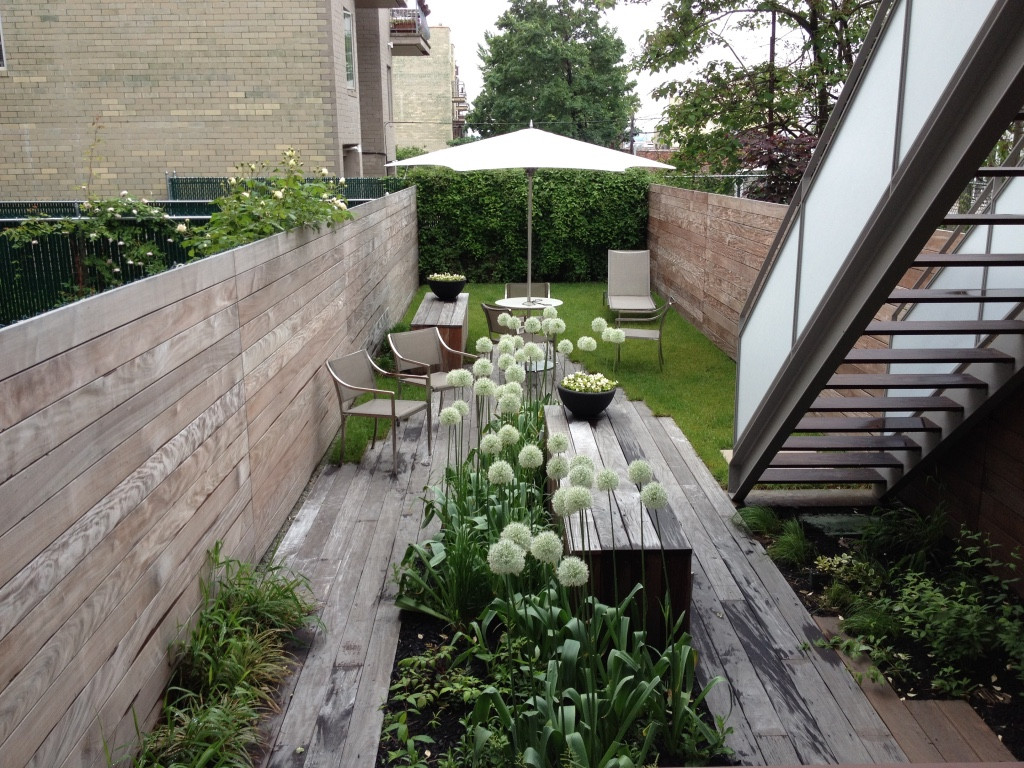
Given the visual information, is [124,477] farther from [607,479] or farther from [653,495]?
[653,495]

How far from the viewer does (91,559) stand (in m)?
2.83

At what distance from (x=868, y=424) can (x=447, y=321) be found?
5146mm

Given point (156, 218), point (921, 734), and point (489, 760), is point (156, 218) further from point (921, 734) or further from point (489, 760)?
point (921, 734)

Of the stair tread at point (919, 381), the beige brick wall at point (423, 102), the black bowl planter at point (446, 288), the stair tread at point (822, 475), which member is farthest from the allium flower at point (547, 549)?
the beige brick wall at point (423, 102)

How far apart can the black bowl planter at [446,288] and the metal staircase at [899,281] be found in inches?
214

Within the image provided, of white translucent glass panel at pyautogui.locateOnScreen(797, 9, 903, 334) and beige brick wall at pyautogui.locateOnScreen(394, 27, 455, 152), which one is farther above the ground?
beige brick wall at pyautogui.locateOnScreen(394, 27, 455, 152)

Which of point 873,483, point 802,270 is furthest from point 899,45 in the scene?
point 873,483

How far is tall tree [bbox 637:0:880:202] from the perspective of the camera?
11500 mm

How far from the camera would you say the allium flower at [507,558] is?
2.87 meters

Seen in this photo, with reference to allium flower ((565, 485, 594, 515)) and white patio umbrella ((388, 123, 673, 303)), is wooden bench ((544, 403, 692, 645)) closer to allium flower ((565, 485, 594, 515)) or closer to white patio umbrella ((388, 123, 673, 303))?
allium flower ((565, 485, 594, 515))

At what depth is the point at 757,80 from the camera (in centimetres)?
1244

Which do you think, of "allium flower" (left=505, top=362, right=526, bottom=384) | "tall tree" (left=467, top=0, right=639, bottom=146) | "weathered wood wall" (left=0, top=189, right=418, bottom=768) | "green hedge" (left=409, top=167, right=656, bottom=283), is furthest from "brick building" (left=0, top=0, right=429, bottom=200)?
"tall tree" (left=467, top=0, right=639, bottom=146)

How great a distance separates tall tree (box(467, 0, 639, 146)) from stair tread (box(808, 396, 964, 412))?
1623 inches

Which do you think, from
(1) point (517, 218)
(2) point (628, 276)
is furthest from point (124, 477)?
(1) point (517, 218)
